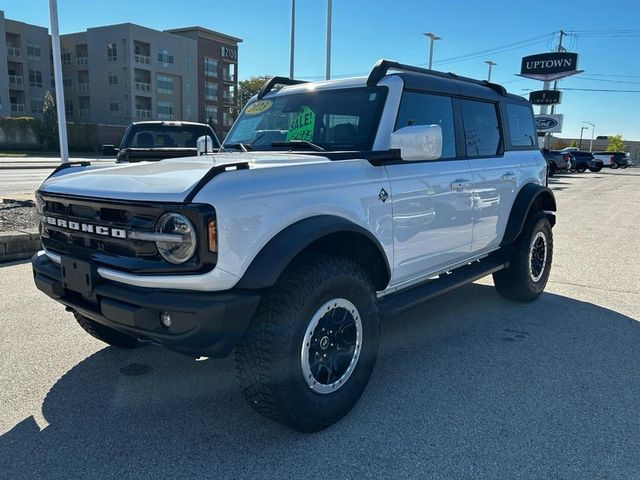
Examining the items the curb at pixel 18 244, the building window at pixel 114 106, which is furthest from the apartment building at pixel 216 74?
the curb at pixel 18 244

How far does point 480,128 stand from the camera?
15.2ft

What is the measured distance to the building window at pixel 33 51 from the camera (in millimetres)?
56750

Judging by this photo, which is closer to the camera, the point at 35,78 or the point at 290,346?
the point at 290,346

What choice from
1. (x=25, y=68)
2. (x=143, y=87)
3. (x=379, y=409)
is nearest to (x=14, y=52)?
(x=25, y=68)

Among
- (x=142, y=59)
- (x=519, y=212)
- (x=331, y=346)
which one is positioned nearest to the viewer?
(x=331, y=346)

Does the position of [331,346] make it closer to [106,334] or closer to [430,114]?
[106,334]

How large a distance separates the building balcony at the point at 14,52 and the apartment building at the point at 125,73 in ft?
A: 16.6

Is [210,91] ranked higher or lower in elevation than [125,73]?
lower

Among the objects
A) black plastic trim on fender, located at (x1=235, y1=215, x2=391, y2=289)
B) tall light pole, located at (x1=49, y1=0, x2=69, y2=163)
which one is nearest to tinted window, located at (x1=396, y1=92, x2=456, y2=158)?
black plastic trim on fender, located at (x1=235, y1=215, x2=391, y2=289)

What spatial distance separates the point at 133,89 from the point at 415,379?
61.6 metres

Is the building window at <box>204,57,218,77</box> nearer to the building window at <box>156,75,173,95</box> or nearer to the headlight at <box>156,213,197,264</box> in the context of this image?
the building window at <box>156,75,173,95</box>

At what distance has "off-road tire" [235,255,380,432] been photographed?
2.58m

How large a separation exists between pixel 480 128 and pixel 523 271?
1511mm

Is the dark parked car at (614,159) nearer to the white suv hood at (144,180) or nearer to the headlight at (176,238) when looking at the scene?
the white suv hood at (144,180)
